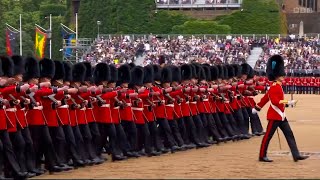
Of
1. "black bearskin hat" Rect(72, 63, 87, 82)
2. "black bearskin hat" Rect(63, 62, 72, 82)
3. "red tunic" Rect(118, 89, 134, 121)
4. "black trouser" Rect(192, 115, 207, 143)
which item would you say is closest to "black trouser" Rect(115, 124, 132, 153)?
"red tunic" Rect(118, 89, 134, 121)

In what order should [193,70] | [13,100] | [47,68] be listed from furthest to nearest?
[193,70]
[47,68]
[13,100]

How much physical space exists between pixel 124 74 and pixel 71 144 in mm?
2390

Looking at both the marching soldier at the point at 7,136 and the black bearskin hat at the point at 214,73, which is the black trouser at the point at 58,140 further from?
the black bearskin hat at the point at 214,73

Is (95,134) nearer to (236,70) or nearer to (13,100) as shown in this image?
(13,100)

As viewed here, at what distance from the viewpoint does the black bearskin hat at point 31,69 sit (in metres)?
13.8

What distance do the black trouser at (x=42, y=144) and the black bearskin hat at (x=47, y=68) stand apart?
2.81 feet

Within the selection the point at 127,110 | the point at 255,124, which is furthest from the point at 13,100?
the point at 255,124

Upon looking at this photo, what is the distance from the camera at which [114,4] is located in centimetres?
8250

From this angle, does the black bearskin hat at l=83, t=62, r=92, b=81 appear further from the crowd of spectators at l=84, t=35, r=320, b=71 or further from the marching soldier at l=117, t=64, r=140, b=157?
the crowd of spectators at l=84, t=35, r=320, b=71

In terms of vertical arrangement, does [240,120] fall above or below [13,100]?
below

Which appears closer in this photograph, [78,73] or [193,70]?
[78,73]

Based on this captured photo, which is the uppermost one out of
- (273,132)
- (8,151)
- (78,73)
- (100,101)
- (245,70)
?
(78,73)

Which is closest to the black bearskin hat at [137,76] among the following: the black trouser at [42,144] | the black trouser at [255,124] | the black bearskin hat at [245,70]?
the black trouser at [42,144]

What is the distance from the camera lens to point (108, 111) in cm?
1577
